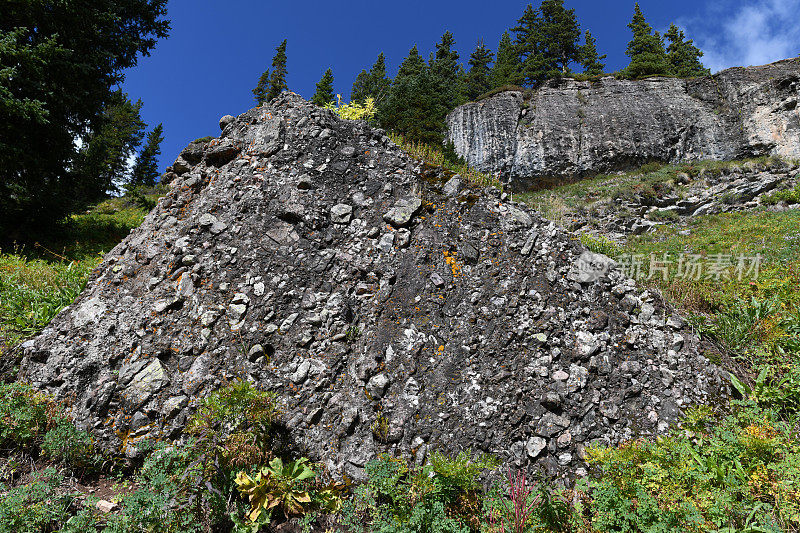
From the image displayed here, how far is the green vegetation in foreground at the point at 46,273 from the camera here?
5.86m

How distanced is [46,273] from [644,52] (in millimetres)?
46878

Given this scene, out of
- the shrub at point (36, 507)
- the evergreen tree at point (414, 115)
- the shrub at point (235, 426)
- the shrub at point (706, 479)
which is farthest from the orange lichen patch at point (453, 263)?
the evergreen tree at point (414, 115)

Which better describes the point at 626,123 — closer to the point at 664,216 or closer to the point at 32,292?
the point at 664,216

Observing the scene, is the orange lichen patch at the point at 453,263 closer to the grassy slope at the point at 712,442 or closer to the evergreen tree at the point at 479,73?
the grassy slope at the point at 712,442

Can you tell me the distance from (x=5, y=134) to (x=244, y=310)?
9.64 m

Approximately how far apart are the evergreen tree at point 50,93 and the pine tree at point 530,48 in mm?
35878

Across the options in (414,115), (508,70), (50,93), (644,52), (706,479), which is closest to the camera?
(706,479)

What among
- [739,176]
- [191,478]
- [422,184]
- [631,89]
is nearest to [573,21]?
[631,89]

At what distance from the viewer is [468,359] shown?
5074 millimetres

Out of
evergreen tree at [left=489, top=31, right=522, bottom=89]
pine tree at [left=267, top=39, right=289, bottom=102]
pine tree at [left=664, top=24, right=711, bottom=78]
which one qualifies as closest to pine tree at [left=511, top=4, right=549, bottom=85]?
evergreen tree at [left=489, top=31, right=522, bottom=89]

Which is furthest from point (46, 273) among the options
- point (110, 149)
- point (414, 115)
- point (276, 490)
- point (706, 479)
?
point (110, 149)

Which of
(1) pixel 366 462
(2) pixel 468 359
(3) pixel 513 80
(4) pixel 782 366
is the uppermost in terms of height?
(3) pixel 513 80

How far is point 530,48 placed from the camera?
39031 mm

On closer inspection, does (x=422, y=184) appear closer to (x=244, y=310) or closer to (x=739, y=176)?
(x=244, y=310)
